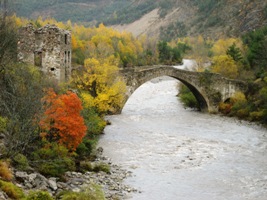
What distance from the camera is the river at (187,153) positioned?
27.2 m

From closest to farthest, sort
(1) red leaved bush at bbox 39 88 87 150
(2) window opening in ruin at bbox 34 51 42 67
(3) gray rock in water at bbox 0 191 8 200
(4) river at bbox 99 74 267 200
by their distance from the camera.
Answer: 1. (3) gray rock in water at bbox 0 191 8 200
2. (4) river at bbox 99 74 267 200
3. (1) red leaved bush at bbox 39 88 87 150
4. (2) window opening in ruin at bbox 34 51 42 67

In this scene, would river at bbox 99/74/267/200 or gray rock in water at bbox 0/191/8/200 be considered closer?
gray rock in water at bbox 0/191/8/200

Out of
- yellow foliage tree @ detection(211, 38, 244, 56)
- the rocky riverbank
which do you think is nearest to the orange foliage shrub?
the rocky riverbank

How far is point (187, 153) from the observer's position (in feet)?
116

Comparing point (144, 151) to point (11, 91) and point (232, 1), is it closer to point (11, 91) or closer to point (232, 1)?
point (11, 91)

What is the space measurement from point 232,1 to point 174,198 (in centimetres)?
13096

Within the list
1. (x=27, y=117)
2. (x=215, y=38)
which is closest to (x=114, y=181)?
(x=27, y=117)

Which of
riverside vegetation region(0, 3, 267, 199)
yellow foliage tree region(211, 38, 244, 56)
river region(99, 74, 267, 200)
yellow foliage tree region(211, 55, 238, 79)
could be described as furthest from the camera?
yellow foliage tree region(211, 38, 244, 56)

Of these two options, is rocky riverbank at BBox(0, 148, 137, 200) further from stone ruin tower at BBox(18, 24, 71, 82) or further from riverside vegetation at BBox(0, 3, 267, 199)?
stone ruin tower at BBox(18, 24, 71, 82)

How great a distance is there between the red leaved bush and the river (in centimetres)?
430

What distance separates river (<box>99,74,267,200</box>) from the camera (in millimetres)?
27188

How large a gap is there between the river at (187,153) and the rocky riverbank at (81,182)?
77 cm

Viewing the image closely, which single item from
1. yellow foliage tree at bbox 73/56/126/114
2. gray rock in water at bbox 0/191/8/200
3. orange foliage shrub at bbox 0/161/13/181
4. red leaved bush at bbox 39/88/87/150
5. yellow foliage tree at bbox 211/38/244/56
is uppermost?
yellow foliage tree at bbox 211/38/244/56

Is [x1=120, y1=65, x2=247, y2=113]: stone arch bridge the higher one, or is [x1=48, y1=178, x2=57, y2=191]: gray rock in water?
[x1=120, y1=65, x2=247, y2=113]: stone arch bridge
